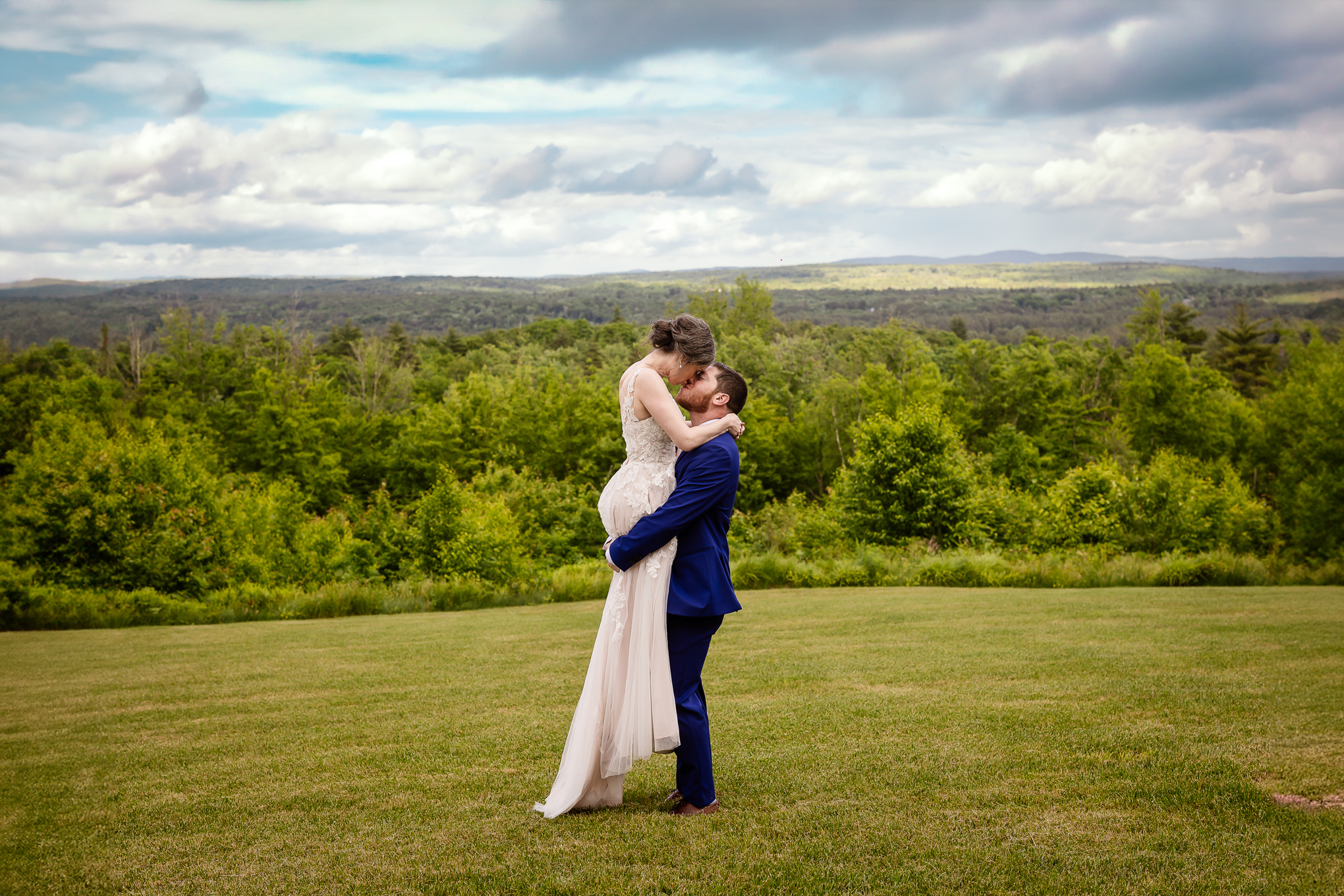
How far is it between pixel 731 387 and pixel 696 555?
937 mm

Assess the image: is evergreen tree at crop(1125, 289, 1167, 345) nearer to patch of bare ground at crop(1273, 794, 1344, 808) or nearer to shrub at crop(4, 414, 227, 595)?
shrub at crop(4, 414, 227, 595)

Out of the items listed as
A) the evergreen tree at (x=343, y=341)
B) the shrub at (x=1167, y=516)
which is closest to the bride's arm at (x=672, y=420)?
the shrub at (x=1167, y=516)

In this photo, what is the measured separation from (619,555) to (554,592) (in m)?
14.9

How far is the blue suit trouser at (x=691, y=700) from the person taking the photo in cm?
476

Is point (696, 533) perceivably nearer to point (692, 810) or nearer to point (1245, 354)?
point (692, 810)

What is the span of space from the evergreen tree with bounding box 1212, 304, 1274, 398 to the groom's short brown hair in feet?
302

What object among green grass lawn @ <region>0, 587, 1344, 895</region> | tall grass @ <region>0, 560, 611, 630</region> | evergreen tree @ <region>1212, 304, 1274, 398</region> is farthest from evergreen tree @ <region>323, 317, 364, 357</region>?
green grass lawn @ <region>0, 587, 1344, 895</region>

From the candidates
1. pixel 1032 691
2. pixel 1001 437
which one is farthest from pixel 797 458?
pixel 1032 691

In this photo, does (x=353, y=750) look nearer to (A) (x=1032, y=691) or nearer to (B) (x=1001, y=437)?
(A) (x=1032, y=691)

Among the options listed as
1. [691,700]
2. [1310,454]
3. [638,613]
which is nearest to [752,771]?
[691,700]

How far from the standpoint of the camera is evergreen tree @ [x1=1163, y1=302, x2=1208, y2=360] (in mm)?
90750

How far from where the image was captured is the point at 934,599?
1509 cm

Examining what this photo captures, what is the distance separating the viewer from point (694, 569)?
477 cm

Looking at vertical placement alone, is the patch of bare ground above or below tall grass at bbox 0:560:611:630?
above
